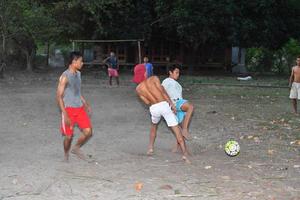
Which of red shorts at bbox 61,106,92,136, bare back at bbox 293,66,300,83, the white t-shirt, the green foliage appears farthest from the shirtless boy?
the green foliage

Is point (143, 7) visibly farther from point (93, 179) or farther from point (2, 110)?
point (93, 179)

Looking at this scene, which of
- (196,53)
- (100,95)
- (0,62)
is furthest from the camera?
(196,53)

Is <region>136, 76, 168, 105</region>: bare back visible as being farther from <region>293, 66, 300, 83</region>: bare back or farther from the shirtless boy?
<region>293, 66, 300, 83</region>: bare back

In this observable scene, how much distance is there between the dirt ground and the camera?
6.60 metres

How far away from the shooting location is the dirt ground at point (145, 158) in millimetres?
6598

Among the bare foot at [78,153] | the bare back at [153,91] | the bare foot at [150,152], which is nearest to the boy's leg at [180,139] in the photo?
the bare back at [153,91]

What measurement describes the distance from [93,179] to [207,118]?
22.5 ft

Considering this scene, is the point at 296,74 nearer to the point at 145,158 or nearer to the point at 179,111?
the point at 179,111

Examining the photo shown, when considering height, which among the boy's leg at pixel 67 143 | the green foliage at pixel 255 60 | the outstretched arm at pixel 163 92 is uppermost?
the outstretched arm at pixel 163 92

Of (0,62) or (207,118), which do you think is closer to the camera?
(207,118)

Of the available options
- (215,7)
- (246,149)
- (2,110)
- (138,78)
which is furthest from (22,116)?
(215,7)

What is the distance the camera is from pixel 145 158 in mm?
8602

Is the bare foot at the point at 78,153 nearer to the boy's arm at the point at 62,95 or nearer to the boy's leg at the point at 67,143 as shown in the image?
the boy's leg at the point at 67,143

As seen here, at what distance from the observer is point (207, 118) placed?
44.5 feet
